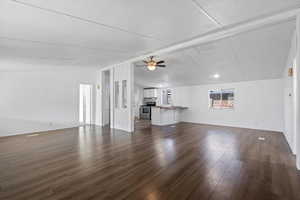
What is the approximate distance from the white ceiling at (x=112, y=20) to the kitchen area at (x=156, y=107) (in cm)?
428

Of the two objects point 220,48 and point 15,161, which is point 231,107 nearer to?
point 220,48

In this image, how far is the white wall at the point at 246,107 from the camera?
19.7 feet

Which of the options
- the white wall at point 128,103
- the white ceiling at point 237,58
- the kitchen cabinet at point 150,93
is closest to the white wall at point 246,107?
the white ceiling at point 237,58

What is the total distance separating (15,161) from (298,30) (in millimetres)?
5689

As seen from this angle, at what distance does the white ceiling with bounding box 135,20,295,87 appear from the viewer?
11.6 feet

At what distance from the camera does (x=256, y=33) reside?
3400mm

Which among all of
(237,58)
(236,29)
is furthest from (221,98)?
(236,29)

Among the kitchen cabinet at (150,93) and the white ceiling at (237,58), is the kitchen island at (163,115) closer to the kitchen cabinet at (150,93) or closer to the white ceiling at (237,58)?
the white ceiling at (237,58)

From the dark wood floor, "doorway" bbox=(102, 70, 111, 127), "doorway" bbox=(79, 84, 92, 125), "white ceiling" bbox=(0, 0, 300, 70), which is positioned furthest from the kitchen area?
"white ceiling" bbox=(0, 0, 300, 70)

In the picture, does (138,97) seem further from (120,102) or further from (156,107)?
(120,102)

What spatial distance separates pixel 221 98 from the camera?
24.8ft

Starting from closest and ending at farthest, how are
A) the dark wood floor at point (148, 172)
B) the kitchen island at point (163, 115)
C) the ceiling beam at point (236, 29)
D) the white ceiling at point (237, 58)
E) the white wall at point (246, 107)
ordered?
the dark wood floor at point (148, 172) → the ceiling beam at point (236, 29) → the white ceiling at point (237, 58) → the white wall at point (246, 107) → the kitchen island at point (163, 115)

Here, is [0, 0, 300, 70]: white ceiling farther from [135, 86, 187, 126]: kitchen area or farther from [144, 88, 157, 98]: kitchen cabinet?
[144, 88, 157, 98]: kitchen cabinet

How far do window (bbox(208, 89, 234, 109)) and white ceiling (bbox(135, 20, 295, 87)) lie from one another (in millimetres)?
615
